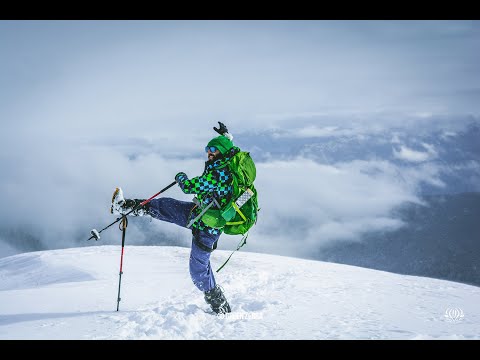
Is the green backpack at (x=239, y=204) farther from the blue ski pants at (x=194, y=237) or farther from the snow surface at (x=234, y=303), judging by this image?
the snow surface at (x=234, y=303)

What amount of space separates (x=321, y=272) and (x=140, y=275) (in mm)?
4074

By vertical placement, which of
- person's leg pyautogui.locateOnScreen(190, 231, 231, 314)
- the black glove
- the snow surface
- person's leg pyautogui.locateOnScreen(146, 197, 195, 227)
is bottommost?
the snow surface

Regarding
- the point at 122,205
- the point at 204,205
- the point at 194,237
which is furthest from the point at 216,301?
the point at 122,205

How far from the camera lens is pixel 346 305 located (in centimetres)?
557

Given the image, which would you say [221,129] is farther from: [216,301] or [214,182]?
[216,301]

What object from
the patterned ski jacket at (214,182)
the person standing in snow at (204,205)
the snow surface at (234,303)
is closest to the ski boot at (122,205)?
the person standing in snow at (204,205)

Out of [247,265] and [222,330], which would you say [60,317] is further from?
[247,265]

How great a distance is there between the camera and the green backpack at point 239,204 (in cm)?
496

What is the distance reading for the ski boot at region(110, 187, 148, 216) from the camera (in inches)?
210

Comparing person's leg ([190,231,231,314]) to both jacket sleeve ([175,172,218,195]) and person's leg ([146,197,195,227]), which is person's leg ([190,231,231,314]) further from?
jacket sleeve ([175,172,218,195])

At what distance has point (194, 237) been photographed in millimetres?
5383

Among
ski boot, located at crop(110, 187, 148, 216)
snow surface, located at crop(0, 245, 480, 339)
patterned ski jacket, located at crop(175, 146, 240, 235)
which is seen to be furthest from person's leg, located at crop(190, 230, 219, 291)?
ski boot, located at crop(110, 187, 148, 216)

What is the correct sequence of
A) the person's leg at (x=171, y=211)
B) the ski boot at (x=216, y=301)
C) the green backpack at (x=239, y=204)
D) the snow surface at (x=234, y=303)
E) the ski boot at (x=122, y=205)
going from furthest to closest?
the person's leg at (x=171, y=211)
the ski boot at (x=122, y=205)
the ski boot at (x=216, y=301)
the green backpack at (x=239, y=204)
the snow surface at (x=234, y=303)
